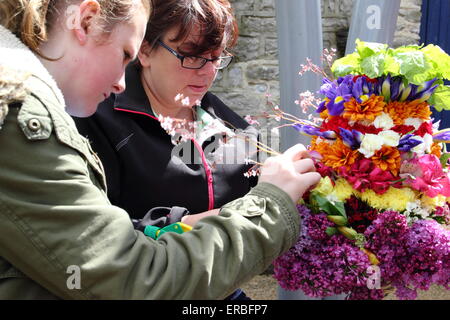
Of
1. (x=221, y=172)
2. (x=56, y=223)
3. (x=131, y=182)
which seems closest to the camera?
(x=56, y=223)

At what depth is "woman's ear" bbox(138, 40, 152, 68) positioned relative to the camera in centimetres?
239

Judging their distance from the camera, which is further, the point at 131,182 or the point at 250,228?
the point at 131,182

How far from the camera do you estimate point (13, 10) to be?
4.62 ft

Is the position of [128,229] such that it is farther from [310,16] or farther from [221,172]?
[310,16]

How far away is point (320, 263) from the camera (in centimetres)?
159

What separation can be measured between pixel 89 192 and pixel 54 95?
0.82 ft

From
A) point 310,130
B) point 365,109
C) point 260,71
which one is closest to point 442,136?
point 365,109

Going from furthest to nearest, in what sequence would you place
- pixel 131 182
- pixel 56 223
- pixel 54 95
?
pixel 131 182, pixel 54 95, pixel 56 223

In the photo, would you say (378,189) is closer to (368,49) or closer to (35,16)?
(368,49)

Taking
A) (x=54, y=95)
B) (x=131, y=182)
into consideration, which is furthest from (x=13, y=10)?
(x=131, y=182)

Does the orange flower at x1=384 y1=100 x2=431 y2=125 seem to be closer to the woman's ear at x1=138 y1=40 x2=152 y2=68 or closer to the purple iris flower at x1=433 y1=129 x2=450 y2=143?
the purple iris flower at x1=433 y1=129 x2=450 y2=143

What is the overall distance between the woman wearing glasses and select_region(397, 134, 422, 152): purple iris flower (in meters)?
0.67
